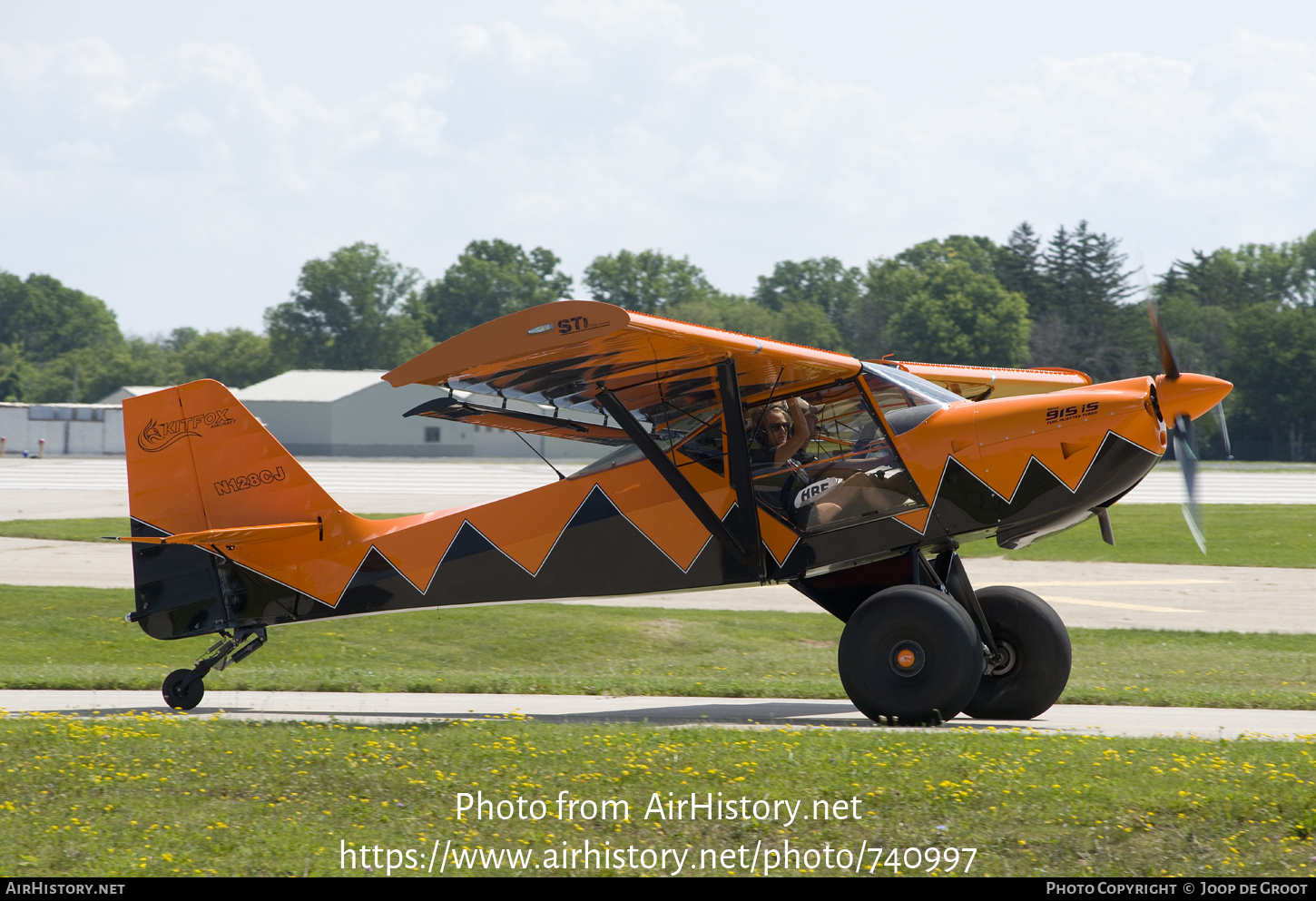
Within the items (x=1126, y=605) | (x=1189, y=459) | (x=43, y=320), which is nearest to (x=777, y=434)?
(x=1189, y=459)

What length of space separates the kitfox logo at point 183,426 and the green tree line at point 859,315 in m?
52.2

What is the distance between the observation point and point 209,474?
10.5 meters

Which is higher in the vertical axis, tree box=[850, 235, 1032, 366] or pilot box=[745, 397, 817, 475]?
tree box=[850, 235, 1032, 366]

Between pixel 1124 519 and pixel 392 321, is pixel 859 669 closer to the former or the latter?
pixel 1124 519

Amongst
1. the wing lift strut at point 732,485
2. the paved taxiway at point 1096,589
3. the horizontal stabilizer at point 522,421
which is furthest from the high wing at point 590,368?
the paved taxiway at point 1096,589

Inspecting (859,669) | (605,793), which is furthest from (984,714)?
(605,793)

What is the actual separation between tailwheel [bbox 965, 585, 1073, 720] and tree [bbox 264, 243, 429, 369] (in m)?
133

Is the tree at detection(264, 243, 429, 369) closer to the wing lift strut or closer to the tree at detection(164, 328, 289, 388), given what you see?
the tree at detection(164, 328, 289, 388)

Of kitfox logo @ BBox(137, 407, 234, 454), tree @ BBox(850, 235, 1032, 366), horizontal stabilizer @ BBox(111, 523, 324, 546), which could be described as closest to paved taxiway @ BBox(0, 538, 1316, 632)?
horizontal stabilizer @ BBox(111, 523, 324, 546)

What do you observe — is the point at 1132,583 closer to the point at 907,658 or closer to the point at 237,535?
the point at 907,658

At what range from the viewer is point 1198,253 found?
391 feet

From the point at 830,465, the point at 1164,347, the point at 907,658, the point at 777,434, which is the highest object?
the point at 1164,347

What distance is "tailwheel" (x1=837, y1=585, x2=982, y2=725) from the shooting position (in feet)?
27.9

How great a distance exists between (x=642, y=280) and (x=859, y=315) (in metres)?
39.0
